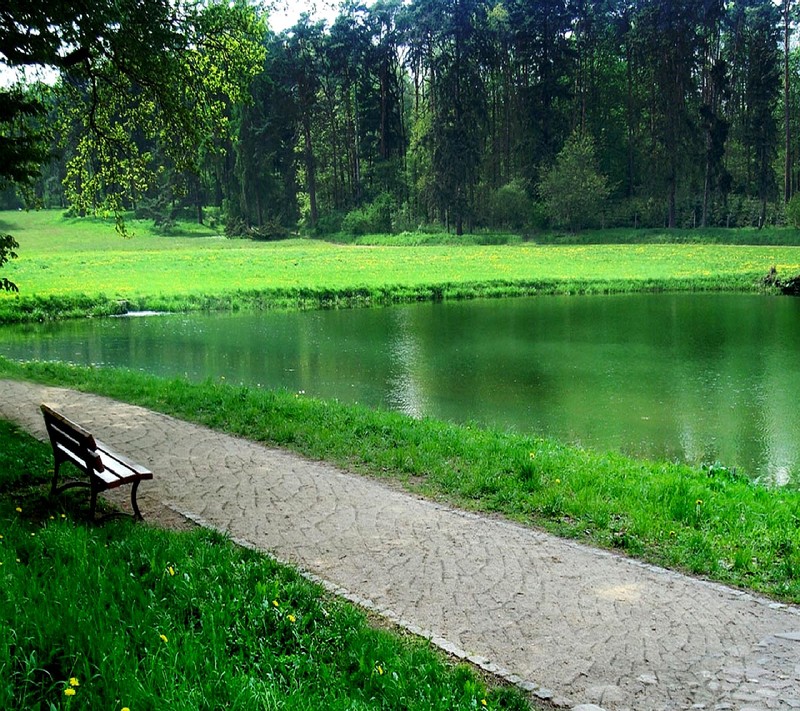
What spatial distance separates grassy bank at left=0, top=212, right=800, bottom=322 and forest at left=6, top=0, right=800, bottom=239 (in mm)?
12396

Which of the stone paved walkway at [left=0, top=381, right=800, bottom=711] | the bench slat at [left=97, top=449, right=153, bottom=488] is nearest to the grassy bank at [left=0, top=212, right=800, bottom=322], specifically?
the bench slat at [left=97, top=449, right=153, bottom=488]

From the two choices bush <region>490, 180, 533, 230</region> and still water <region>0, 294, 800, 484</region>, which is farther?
bush <region>490, 180, 533, 230</region>

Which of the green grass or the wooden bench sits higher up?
the wooden bench

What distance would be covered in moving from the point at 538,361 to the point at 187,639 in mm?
18052

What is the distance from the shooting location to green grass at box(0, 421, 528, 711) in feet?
12.8

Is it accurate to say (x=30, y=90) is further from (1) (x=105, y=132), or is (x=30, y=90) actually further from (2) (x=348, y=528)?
(2) (x=348, y=528)

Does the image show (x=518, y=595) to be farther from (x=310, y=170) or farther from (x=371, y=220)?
(x=310, y=170)

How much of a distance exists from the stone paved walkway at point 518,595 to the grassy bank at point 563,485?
448mm

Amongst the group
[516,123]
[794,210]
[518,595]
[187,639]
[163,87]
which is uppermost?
[516,123]

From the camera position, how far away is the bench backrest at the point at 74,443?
21.7ft

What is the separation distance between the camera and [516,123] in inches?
3164

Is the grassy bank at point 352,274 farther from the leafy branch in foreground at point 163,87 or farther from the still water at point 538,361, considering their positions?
the leafy branch in foreground at point 163,87

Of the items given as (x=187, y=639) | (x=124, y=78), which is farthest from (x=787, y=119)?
(x=187, y=639)

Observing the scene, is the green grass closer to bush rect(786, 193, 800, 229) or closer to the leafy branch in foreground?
the leafy branch in foreground
